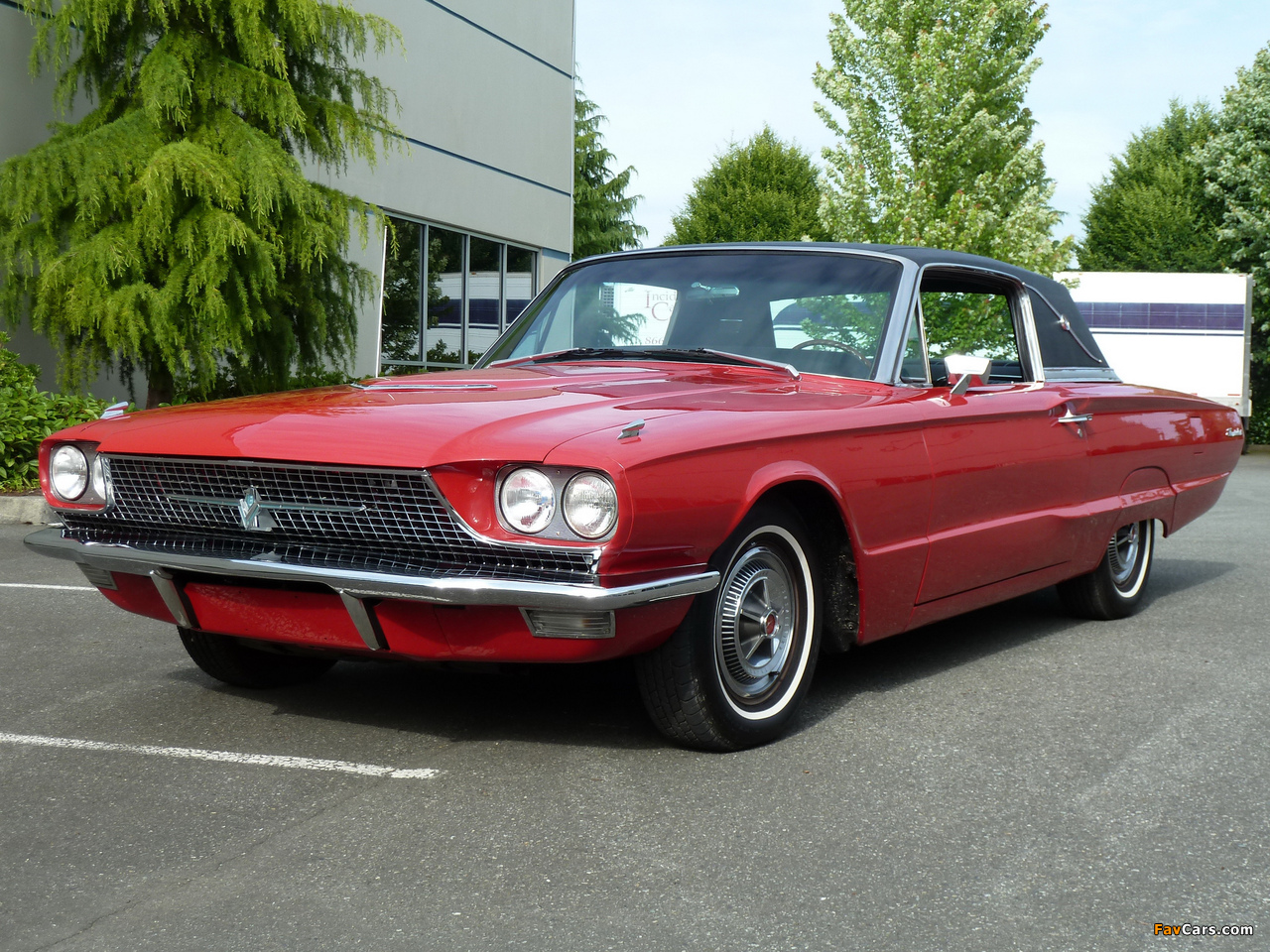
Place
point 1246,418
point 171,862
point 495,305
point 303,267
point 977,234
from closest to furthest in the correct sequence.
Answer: point 171,862 < point 303,267 < point 495,305 < point 977,234 < point 1246,418

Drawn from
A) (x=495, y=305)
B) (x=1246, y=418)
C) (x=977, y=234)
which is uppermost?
(x=977, y=234)

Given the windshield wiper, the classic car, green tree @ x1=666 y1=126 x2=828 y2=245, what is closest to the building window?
the windshield wiper

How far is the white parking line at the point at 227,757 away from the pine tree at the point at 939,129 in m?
18.5

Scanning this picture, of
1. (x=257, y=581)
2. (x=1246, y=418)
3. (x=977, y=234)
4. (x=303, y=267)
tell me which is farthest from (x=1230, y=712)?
(x=1246, y=418)

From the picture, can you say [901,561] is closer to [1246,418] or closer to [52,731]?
[52,731]

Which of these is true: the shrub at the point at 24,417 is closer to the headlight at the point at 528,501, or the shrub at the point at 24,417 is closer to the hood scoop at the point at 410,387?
the hood scoop at the point at 410,387

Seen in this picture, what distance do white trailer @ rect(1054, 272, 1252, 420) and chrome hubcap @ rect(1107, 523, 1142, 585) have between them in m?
18.6

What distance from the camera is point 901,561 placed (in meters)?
4.30

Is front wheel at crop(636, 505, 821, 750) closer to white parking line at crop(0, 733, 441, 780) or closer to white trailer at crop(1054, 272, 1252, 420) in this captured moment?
white parking line at crop(0, 733, 441, 780)

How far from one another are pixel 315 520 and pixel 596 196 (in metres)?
47.2

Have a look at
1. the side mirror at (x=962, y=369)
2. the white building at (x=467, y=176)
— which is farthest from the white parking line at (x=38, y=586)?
the white building at (x=467, y=176)

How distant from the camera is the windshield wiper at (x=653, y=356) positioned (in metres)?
4.62

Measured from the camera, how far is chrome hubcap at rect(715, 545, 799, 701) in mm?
3750

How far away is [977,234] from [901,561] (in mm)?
17376
